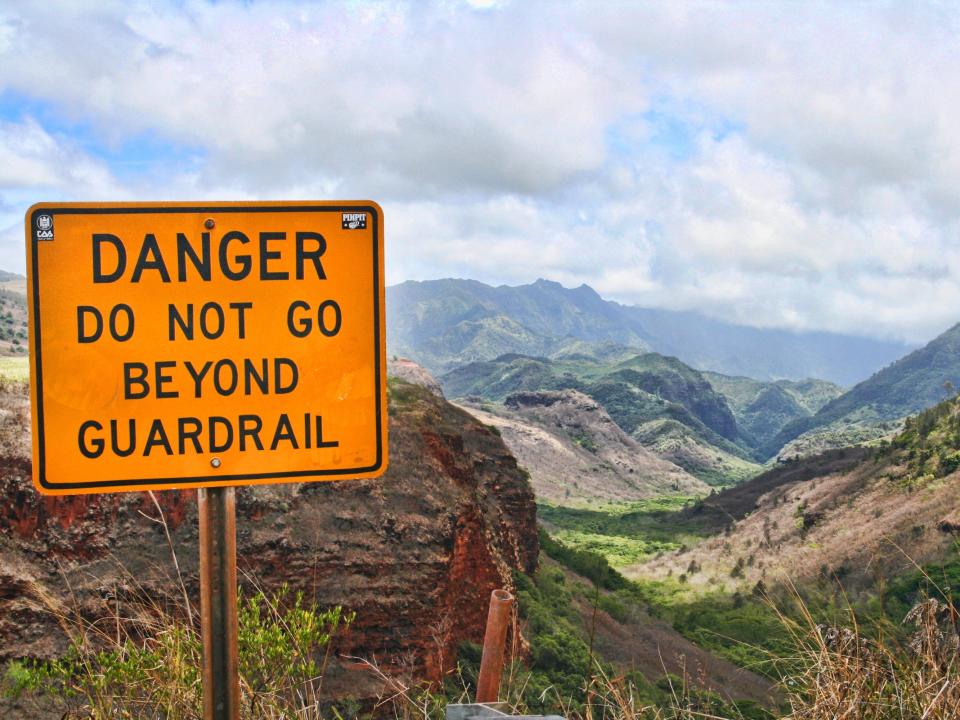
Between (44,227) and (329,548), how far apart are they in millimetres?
14109

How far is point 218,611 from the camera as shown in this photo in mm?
2186

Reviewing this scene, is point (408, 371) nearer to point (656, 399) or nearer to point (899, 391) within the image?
point (656, 399)

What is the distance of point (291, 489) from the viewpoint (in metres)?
16.4

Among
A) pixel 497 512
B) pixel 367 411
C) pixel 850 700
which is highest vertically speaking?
pixel 367 411

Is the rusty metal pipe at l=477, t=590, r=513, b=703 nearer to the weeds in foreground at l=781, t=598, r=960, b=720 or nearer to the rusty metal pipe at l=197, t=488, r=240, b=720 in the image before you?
the rusty metal pipe at l=197, t=488, r=240, b=720

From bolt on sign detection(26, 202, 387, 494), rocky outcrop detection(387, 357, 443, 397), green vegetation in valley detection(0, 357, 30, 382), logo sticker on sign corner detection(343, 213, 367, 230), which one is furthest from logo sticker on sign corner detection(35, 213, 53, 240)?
rocky outcrop detection(387, 357, 443, 397)

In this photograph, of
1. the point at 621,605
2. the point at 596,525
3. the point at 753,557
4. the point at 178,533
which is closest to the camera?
the point at 178,533

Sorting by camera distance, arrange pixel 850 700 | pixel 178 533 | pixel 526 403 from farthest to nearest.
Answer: pixel 526 403 < pixel 178 533 < pixel 850 700

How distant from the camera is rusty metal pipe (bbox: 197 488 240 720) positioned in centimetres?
217

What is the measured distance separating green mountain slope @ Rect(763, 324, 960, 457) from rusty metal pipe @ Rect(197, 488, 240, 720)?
163 meters

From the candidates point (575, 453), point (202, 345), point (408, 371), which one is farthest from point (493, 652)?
point (575, 453)

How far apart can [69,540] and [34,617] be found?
1.34 meters

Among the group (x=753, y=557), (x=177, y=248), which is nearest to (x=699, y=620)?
(x=753, y=557)

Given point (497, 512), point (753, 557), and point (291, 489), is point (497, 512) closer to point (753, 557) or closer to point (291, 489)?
point (291, 489)
